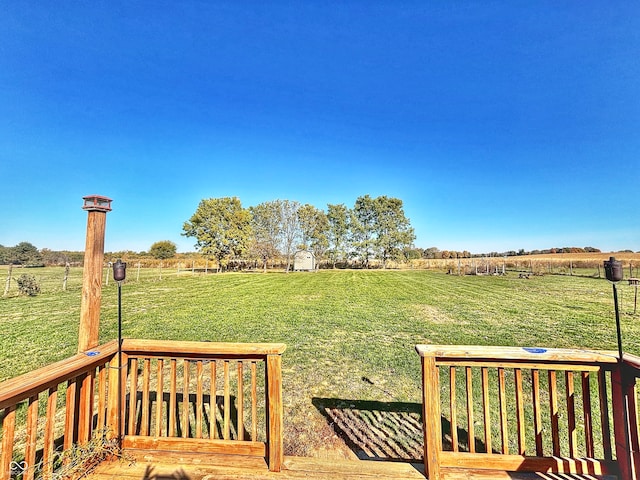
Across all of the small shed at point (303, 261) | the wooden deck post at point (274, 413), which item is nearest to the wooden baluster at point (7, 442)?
the wooden deck post at point (274, 413)

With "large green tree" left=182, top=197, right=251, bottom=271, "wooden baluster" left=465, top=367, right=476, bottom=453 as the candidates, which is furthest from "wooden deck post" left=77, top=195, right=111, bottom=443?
"large green tree" left=182, top=197, right=251, bottom=271

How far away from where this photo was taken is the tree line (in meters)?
26.8

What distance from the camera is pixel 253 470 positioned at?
176cm

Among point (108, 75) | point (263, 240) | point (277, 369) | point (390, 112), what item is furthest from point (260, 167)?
point (277, 369)

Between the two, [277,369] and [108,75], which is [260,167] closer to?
[108,75]

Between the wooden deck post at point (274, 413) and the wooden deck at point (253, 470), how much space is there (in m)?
0.08

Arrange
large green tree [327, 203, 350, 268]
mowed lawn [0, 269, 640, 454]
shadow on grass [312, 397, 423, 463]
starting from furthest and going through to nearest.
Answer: large green tree [327, 203, 350, 268]
mowed lawn [0, 269, 640, 454]
shadow on grass [312, 397, 423, 463]

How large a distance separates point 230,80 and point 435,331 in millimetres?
12317

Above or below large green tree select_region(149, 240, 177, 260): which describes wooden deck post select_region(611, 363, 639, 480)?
below

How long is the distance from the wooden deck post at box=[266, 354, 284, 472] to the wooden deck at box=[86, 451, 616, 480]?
3.3 inches

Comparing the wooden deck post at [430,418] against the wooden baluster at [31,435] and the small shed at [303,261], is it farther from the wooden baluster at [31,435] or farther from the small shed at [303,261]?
the small shed at [303,261]

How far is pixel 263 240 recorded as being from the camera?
2850 centimetres

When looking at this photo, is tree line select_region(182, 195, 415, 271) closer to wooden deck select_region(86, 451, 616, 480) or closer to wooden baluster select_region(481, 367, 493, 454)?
wooden deck select_region(86, 451, 616, 480)

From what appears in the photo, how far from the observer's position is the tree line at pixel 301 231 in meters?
26.8
